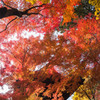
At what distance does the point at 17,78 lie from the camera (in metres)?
4.84

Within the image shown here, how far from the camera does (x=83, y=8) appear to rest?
29.5 ft

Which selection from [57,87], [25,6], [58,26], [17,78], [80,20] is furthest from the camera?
[58,26]

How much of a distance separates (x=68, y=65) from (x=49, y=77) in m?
1.65

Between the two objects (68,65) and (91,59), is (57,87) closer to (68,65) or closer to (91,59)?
(68,65)

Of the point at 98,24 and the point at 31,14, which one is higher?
the point at 31,14

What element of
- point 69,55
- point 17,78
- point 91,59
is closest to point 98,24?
point 91,59

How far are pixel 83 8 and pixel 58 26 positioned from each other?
3023 millimetres

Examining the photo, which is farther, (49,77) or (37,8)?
(37,8)

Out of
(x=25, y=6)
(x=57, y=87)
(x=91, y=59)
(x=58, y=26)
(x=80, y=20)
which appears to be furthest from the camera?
(x=58, y=26)

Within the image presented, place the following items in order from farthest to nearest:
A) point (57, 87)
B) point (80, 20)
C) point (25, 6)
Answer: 1. point (80, 20)
2. point (25, 6)
3. point (57, 87)

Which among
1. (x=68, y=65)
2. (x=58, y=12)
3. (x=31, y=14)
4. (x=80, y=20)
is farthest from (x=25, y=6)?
(x=68, y=65)

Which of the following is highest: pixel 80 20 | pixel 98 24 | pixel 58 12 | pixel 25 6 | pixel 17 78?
pixel 25 6

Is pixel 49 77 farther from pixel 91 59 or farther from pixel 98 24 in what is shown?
pixel 98 24

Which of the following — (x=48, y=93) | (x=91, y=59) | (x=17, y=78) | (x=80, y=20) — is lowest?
(x=48, y=93)
